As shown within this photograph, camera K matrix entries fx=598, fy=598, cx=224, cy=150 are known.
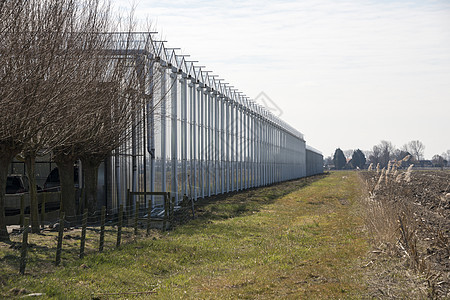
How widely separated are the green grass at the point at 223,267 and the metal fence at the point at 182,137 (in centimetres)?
461

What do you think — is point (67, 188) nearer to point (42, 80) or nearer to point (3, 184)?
point (3, 184)

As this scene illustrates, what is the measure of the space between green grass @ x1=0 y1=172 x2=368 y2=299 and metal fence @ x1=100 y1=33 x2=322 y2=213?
4611mm

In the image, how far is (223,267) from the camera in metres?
13.9

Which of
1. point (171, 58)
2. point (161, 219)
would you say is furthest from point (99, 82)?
point (171, 58)

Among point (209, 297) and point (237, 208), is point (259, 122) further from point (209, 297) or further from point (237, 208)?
point (209, 297)

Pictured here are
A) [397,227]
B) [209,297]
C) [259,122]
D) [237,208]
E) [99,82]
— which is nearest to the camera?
[209,297]

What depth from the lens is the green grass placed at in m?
11.1

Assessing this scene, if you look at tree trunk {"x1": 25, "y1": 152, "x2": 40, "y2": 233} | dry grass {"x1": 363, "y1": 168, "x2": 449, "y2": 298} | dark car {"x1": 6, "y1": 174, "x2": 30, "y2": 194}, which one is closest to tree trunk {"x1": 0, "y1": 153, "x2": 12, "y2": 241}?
tree trunk {"x1": 25, "y1": 152, "x2": 40, "y2": 233}

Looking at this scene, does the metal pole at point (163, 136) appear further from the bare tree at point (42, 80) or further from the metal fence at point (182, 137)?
the bare tree at point (42, 80)

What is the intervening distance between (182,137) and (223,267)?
17.4m

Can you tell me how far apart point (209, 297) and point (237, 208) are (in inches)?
770

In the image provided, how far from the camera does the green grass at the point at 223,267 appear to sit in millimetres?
11070

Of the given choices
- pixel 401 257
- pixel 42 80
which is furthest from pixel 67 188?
pixel 401 257

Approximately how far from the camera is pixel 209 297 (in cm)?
1070
